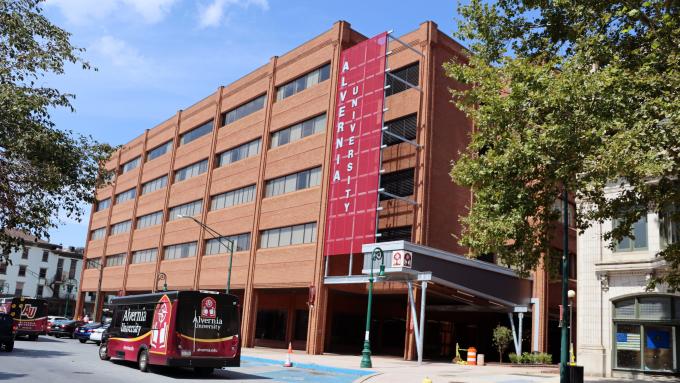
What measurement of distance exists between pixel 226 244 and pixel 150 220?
19192 mm

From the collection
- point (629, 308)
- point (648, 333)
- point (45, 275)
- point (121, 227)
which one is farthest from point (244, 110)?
point (45, 275)

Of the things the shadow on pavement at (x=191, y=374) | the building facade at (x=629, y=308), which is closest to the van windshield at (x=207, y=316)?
the shadow on pavement at (x=191, y=374)

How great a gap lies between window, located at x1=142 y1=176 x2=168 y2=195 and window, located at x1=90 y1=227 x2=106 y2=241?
11.8 metres

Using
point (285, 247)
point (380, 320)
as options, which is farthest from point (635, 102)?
point (380, 320)

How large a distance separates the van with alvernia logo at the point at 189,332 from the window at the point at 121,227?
1974 inches

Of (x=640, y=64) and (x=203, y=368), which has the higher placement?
(x=640, y=64)

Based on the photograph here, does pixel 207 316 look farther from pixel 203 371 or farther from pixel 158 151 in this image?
pixel 158 151

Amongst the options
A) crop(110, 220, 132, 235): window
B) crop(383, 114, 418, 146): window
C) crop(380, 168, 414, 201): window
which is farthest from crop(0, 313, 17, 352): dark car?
crop(110, 220, 132, 235): window

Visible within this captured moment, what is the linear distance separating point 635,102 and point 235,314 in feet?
46.8

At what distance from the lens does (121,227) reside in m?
71.4

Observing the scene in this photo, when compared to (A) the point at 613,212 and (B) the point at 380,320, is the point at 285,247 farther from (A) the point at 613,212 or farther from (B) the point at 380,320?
(A) the point at 613,212

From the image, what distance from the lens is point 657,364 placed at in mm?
22875

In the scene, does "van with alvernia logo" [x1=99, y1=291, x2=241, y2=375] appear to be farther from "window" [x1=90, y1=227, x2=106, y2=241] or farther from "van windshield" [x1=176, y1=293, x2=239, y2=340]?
"window" [x1=90, y1=227, x2=106, y2=241]

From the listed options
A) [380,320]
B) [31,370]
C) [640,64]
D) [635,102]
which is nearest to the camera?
[635,102]
